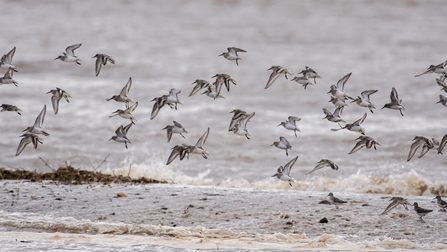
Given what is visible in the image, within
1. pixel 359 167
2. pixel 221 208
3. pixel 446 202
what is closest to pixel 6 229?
pixel 221 208

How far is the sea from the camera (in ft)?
44.9

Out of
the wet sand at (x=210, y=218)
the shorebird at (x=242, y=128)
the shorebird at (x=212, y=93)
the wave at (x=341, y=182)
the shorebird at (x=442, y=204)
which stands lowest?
the wet sand at (x=210, y=218)

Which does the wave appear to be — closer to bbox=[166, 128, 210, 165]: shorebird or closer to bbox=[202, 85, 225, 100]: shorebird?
bbox=[166, 128, 210, 165]: shorebird

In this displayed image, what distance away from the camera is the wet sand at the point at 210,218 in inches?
290

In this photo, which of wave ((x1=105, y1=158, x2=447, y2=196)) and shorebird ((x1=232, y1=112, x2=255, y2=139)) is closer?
shorebird ((x1=232, y1=112, x2=255, y2=139))

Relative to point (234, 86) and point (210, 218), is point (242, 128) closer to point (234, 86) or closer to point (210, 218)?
point (210, 218)

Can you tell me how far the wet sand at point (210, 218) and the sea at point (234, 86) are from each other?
67 centimetres

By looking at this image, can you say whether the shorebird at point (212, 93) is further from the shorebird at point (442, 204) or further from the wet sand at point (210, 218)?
the shorebird at point (442, 204)

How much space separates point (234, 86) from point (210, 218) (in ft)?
38.6

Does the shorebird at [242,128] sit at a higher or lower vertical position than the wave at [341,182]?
higher

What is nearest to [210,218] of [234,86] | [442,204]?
[442,204]

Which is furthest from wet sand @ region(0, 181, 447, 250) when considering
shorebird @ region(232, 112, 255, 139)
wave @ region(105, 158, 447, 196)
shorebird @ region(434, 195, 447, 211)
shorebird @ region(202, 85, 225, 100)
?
wave @ region(105, 158, 447, 196)

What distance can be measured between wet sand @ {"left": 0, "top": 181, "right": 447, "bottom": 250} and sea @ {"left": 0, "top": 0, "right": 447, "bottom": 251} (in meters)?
0.67

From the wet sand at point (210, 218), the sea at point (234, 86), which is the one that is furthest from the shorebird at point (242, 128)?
the sea at point (234, 86)
